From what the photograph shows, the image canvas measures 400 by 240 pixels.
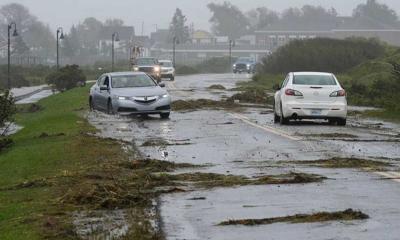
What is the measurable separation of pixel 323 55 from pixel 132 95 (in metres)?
38.5

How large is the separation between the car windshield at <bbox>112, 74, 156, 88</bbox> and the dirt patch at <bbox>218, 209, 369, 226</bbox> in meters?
19.8

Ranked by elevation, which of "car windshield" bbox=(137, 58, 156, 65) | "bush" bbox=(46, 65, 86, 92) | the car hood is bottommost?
"bush" bbox=(46, 65, 86, 92)

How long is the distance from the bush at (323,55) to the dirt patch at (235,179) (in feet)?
170

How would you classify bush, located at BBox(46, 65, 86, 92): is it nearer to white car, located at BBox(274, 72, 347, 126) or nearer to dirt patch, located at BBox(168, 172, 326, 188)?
white car, located at BBox(274, 72, 347, 126)

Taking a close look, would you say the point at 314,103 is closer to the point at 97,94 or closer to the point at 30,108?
the point at 97,94

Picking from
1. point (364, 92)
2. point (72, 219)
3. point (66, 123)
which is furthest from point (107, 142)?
point (364, 92)

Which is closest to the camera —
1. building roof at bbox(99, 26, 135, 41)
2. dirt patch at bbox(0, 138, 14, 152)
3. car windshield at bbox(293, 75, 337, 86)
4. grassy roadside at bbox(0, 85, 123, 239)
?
grassy roadside at bbox(0, 85, 123, 239)

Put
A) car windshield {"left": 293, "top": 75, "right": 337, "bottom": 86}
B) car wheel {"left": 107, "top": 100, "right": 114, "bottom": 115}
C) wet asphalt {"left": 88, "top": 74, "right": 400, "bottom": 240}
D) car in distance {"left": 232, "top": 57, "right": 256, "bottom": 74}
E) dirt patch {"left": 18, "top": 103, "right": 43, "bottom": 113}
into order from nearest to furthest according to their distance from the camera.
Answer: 1. wet asphalt {"left": 88, "top": 74, "right": 400, "bottom": 240}
2. car windshield {"left": 293, "top": 75, "right": 337, "bottom": 86}
3. car wheel {"left": 107, "top": 100, "right": 114, "bottom": 115}
4. dirt patch {"left": 18, "top": 103, "right": 43, "bottom": 113}
5. car in distance {"left": 232, "top": 57, "right": 256, "bottom": 74}

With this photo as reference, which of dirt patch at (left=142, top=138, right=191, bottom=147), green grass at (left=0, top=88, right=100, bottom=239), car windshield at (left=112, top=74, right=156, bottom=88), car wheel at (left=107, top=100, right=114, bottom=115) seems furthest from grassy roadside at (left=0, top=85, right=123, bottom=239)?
car windshield at (left=112, top=74, right=156, bottom=88)

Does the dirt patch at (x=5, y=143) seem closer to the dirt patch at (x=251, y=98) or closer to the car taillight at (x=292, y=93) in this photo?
the car taillight at (x=292, y=93)

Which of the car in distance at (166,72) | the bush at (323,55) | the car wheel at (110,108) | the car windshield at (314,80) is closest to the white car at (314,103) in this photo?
the car windshield at (314,80)

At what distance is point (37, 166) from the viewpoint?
1548 cm

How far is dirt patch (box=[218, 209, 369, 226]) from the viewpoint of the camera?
9.12 m

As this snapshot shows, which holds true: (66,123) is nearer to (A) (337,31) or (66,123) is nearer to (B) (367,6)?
(A) (337,31)
